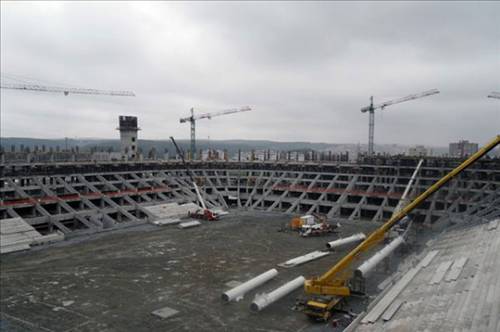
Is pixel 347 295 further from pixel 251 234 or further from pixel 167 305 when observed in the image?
pixel 251 234

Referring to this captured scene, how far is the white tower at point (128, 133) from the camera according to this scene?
12162 centimetres

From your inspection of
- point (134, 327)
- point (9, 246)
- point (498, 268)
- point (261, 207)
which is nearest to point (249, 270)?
point (134, 327)

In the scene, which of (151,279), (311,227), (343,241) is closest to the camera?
(151,279)

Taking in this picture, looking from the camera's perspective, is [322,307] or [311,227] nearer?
[322,307]

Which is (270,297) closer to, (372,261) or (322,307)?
(322,307)

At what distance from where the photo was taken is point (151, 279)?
38.2 m

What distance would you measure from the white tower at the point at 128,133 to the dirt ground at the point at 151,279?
218 feet

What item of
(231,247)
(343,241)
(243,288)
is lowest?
(231,247)

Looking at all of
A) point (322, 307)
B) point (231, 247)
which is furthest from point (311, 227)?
point (322, 307)

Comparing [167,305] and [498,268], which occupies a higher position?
[498,268]

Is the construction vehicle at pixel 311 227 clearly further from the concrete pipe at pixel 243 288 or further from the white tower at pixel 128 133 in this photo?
the white tower at pixel 128 133

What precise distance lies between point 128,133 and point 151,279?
91.8 metres

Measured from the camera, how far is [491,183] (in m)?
70.4

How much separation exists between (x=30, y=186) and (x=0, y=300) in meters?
42.4
